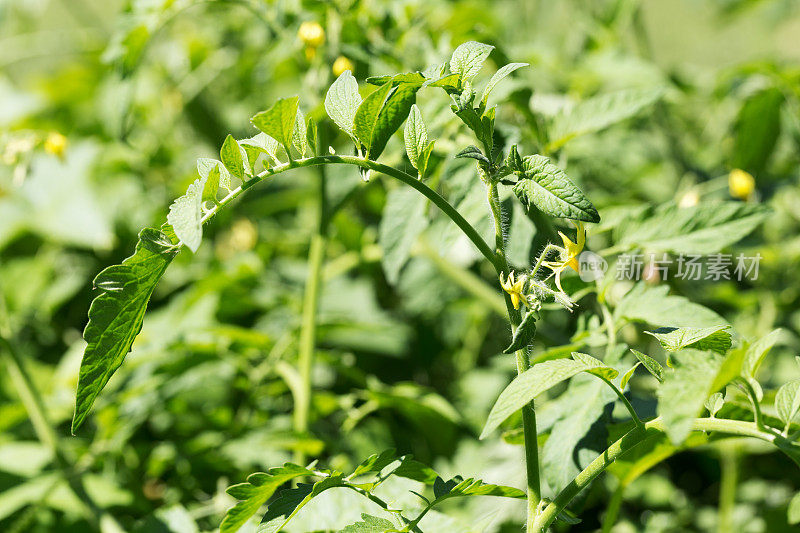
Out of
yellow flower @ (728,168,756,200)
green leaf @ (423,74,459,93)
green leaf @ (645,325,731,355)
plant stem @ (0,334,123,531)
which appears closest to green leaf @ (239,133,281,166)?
green leaf @ (423,74,459,93)

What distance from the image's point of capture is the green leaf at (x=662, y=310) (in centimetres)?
67

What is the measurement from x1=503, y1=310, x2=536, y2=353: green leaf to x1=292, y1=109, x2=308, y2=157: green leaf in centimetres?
22

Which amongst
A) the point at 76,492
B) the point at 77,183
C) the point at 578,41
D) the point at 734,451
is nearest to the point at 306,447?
the point at 76,492

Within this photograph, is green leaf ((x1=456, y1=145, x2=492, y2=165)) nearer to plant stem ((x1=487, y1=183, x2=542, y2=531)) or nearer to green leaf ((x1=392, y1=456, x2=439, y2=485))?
plant stem ((x1=487, y1=183, x2=542, y2=531))

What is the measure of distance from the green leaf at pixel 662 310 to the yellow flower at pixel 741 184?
0.57 meters

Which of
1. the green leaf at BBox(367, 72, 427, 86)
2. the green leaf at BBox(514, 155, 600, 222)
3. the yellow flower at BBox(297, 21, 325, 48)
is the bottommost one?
the green leaf at BBox(514, 155, 600, 222)

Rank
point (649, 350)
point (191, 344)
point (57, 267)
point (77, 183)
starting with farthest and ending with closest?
point (57, 267) < point (77, 183) < point (649, 350) < point (191, 344)

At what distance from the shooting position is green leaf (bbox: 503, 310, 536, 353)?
519 mm

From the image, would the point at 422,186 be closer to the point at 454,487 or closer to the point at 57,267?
the point at 454,487

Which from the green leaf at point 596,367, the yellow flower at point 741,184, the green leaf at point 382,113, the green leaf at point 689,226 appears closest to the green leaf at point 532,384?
the green leaf at point 596,367

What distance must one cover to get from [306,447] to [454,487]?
1.30ft

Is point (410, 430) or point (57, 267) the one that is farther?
point (57, 267)

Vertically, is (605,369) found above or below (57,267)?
above

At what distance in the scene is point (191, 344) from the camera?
3.41ft
